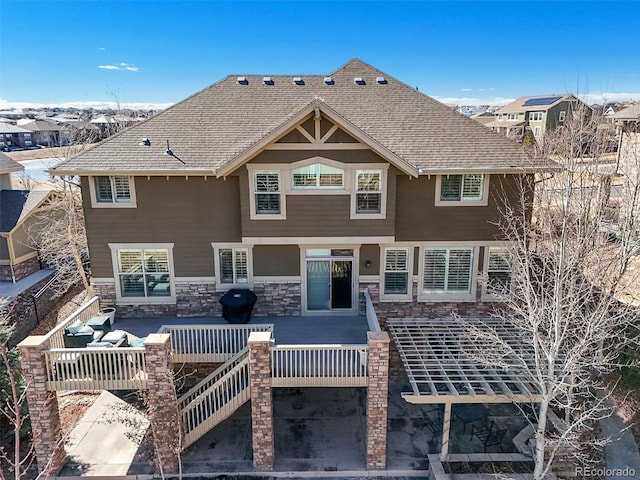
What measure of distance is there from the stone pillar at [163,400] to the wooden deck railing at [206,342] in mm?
1505

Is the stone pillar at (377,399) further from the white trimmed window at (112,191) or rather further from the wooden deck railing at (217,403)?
the white trimmed window at (112,191)

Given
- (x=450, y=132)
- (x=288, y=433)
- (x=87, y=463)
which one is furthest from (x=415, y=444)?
(x=450, y=132)

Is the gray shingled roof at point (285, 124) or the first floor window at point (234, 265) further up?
the gray shingled roof at point (285, 124)

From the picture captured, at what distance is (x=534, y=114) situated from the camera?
66.6 metres

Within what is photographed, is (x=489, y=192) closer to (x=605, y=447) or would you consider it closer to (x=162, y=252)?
(x=605, y=447)

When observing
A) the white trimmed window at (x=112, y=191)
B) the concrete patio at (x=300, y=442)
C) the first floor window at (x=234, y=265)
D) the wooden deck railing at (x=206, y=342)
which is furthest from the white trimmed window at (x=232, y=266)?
the concrete patio at (x=300, y=442)

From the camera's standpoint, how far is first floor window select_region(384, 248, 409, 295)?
535 inches

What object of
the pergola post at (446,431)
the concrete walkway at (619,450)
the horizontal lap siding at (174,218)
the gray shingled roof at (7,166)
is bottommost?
the concrete walkway at (619,450)

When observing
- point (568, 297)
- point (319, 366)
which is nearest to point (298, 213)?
point (319, 366)

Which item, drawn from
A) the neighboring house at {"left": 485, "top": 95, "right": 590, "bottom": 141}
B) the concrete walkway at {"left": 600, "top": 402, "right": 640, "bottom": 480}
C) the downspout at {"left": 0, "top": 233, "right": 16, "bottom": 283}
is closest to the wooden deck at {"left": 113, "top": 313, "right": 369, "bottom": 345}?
the concrete walkway at {"left": 600, "top": 402, "right": 640, "bottom": 480}

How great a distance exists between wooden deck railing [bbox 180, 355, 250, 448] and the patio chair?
640cm

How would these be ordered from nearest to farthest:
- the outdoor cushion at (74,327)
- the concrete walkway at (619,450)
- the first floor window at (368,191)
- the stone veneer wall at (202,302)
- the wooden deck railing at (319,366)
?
the wooden deck railing at (319,366)
the concrete walkway at (619,450)
the outdoor cushion at (74,327)
the first floor window at (368,191)
the stone veneer wall at (202,302)

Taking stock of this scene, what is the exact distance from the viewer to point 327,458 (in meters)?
11.0

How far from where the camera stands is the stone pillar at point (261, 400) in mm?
10086
